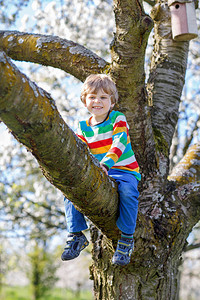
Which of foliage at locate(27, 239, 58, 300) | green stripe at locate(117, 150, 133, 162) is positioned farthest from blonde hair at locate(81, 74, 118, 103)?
foliage at locate(27, 239, 58, 300)

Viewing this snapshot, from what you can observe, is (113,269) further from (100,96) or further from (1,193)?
(1,193)

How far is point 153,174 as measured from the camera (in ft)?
10.4

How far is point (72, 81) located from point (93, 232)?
6.07 m

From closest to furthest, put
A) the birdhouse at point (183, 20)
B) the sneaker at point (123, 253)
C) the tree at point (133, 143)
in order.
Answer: the tree at point (133, 143)
the sneaker at point (123, 253)
the birdhouse at point (183, 20)

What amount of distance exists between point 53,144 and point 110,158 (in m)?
0.66

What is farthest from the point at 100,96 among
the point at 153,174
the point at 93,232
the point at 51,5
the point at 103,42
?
the point at 103,42

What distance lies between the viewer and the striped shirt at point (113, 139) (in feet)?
8.25

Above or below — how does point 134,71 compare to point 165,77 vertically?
below

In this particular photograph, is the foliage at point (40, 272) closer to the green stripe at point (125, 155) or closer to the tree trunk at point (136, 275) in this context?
the tree trunk at point (136, 275)

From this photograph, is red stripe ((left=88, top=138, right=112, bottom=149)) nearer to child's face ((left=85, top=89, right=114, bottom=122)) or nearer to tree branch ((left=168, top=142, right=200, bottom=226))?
child's face ((left=85, top=89, right=114, bottom=122))

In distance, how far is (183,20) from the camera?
3652 mm

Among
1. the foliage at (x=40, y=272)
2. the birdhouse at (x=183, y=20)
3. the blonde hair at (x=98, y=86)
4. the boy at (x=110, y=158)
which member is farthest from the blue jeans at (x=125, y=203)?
the foliage at (x=40, y=272)

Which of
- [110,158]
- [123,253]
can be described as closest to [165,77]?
[110,158]

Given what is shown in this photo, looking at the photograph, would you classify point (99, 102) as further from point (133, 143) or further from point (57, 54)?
point (57, 54)
